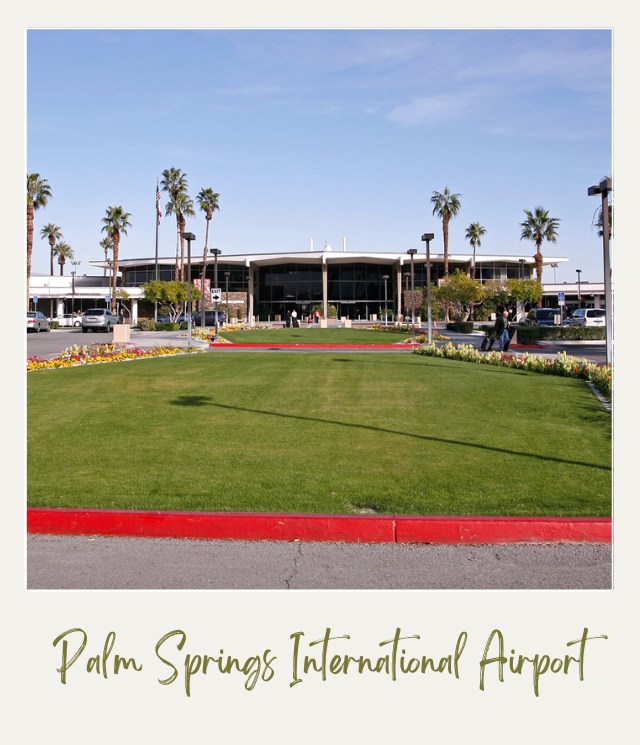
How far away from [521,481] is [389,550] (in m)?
2.66

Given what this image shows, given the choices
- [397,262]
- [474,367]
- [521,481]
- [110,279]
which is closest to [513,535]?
[521,481]

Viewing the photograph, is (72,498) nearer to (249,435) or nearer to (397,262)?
(249,435)

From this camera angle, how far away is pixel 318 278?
98.4 metres

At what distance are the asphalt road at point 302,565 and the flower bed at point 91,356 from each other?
46.5 feet

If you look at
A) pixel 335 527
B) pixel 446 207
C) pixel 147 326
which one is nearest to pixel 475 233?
pixel 446 207

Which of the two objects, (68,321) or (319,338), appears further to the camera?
(68,321)

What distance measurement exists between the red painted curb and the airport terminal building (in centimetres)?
8527

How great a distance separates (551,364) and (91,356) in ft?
42.0

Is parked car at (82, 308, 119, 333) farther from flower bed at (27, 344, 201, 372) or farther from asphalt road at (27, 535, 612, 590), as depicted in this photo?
asphalt road at (27, 535, 612, 590)

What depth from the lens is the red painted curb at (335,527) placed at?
6.73 m

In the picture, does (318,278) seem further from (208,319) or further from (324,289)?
(208,319)

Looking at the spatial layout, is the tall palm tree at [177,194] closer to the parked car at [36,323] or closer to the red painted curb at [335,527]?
the parked car at [36,323]

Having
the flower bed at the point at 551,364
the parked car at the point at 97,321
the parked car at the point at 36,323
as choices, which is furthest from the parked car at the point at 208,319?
the flower bed at the point at 551,364

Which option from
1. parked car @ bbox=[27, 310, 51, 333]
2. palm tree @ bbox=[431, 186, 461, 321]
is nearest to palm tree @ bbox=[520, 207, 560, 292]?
palm tree @ bbox=[431, 186, 461, 321]
